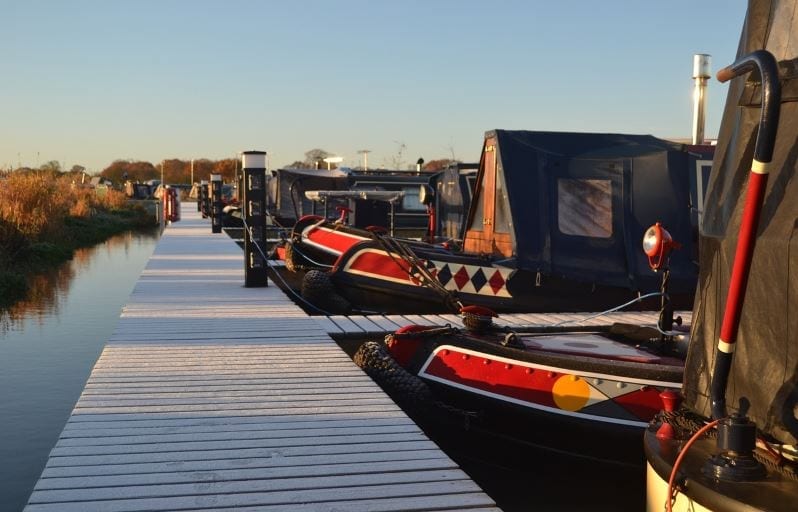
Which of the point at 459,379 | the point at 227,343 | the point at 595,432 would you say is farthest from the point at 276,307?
the point at 595,432

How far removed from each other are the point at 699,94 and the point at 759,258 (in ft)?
38.7

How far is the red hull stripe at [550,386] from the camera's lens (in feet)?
19.6

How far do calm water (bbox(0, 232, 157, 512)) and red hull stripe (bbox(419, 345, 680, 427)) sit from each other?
319 cm

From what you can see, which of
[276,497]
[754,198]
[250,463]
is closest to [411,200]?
[250,463]

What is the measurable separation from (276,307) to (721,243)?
7.84 metres

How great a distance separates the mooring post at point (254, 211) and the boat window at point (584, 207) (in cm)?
433

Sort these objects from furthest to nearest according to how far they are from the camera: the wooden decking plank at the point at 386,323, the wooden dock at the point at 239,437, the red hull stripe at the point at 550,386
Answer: the wooden decking plank at the point at 386,323, the red hull stripe at the point at 550,386, the wooden dock at the point at 239,437

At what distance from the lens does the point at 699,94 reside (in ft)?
47.5

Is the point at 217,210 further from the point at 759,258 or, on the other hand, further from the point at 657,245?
the point at 759,258

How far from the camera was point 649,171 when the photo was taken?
1134cm

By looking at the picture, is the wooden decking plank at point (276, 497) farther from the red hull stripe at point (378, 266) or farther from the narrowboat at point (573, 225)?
the red hull stripe at point (378, 266)

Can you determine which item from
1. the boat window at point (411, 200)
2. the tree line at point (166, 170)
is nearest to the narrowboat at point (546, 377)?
the boat window at point (411, 200)

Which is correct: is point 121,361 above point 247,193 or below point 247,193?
below

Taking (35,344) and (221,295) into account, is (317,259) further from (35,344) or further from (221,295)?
(35,344)
